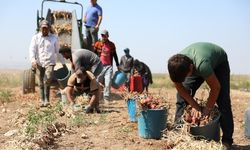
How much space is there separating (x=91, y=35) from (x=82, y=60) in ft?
9.75

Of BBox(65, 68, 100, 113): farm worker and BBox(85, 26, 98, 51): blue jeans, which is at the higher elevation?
BBox(85, 26, 98, 51): blue jeans

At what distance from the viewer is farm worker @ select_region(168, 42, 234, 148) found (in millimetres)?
4207

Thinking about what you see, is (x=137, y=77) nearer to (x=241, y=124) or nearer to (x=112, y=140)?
(x=241, y=124)

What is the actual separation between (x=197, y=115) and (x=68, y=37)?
23.6 feet

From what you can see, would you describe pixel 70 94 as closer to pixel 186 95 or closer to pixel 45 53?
pixel 45 53

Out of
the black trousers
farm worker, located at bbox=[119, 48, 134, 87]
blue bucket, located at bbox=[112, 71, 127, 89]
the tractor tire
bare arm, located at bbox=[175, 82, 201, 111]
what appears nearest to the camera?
bare arm, located at bbox=[175, 82, 201, 111]

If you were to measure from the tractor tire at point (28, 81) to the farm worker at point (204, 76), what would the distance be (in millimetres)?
7467

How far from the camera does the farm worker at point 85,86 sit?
25.4ft

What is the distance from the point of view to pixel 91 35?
10820mm

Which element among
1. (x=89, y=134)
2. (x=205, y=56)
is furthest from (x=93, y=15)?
(x=205, y=56)

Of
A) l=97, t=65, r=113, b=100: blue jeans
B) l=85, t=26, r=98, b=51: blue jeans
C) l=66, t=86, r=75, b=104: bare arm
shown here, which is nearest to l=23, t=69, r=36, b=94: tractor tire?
l=85, t=26, r=98, b=51: blue jeans

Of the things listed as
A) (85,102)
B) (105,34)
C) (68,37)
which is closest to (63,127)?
(85,102)

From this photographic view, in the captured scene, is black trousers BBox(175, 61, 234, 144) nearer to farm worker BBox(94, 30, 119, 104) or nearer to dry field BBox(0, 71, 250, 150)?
dry field BBox(0, 71, 250, 150)

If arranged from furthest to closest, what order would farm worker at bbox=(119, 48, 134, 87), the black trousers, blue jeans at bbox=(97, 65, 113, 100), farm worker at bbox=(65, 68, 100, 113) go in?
1. farm worker at bbox=(119, 48, 134, 87)
2. blue jeans at bbox=(97, 65, 113, 100)
3. farm worker at bbox=(65, 68, 100, 113)
4. the black trousers
